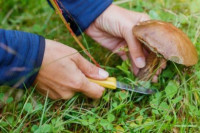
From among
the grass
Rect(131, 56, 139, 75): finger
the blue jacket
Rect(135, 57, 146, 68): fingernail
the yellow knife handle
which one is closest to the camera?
the blue jacket

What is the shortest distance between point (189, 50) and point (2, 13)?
6.20 ft

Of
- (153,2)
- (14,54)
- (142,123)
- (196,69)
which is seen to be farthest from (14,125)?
(153,2)

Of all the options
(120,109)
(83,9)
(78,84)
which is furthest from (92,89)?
(83,9)

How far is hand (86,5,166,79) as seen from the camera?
1.71 m

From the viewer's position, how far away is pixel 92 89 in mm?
1553

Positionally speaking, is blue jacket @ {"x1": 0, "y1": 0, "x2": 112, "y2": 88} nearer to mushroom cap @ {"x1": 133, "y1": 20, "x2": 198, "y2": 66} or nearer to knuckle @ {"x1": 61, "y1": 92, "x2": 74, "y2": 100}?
knuckle @ {"x1": 61, "y1": 92, "x2": 74, "y2": 100}

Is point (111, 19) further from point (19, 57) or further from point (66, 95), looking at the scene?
point (19, 57)

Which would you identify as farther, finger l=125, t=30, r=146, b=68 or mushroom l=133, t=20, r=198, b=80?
finger l=125, t=30, r=146, b=68

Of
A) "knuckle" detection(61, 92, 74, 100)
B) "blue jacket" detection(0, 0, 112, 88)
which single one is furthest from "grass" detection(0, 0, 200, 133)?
"blue jacket" detection(0, 0, 112, 88)

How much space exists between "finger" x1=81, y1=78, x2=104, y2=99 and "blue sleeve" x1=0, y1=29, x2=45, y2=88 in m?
0.29

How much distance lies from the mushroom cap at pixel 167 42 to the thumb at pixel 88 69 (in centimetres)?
32

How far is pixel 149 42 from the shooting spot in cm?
147

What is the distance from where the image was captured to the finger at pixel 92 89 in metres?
1.54

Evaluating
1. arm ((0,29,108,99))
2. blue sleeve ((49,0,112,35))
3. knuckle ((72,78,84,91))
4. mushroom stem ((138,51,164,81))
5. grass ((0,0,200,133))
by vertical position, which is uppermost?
blue sleeve ((49,0,112,35))
